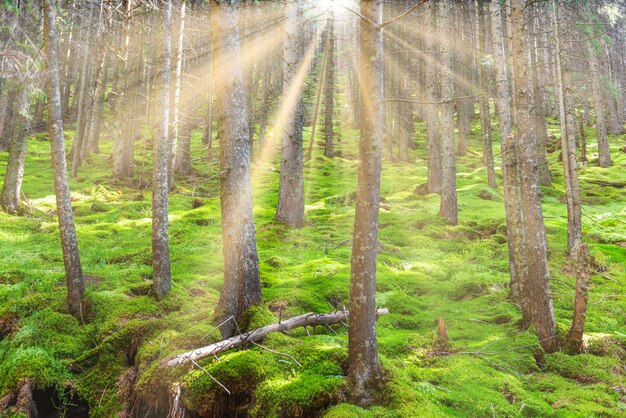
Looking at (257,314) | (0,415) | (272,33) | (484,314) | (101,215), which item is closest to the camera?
(0,415)

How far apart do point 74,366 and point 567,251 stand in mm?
12156

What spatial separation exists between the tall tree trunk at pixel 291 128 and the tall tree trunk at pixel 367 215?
7.85m

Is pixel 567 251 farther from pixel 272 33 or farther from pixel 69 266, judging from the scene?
pixel 272 33

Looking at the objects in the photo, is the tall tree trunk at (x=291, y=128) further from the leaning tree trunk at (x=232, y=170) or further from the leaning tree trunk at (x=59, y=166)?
the leaning tree trunk at (x=59, y=166)

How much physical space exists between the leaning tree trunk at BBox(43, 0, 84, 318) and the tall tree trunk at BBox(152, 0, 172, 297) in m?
1.32

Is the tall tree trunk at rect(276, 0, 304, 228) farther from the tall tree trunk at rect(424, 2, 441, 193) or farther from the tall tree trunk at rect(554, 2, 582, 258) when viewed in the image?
the tall tree trunk at rect(554, 2, 582, 258)

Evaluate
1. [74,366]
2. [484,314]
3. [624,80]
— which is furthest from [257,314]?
[624,80]

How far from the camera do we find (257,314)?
235 inches

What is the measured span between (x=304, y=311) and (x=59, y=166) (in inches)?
190

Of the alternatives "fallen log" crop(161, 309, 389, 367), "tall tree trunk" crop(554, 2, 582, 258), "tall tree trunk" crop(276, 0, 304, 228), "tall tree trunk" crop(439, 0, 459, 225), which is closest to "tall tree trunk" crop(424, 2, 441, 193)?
"tall tree trunk" crop(439, 0, 459, 225)

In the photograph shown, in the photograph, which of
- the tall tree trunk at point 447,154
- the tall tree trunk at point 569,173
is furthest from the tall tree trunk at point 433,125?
the tall tree trunk at point 569,173

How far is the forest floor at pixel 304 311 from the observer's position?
15.8 ft

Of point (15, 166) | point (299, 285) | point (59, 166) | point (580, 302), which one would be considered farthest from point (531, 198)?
point (15, 166)

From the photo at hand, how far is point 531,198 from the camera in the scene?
661 cm
